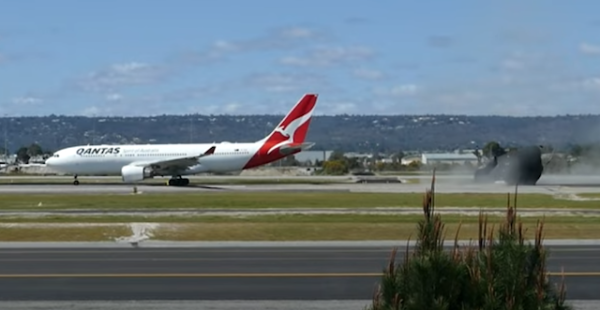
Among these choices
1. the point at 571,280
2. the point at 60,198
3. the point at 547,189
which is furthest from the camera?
the point at 547,189

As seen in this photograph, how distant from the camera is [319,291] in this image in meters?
19.1

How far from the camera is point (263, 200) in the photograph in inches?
2085

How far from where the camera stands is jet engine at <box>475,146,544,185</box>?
69000mm

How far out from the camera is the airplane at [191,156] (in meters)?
71.9

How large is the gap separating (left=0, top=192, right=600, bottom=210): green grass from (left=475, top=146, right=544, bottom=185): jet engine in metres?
12.8

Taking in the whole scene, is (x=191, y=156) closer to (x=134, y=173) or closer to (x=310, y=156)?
(x=134, y=173)

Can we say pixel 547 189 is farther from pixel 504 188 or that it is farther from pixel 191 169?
pixel 191 169

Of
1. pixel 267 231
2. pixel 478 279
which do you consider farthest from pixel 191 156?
pixel 478 279

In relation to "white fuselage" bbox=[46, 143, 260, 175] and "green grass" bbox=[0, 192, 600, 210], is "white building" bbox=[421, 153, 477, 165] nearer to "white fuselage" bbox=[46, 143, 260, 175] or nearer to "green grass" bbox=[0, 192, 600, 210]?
"white fuselage" bbox=[46, 143, 260, 175]

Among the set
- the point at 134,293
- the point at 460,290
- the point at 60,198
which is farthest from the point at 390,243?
the point at 60,198

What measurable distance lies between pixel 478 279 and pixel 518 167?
60.7 meters

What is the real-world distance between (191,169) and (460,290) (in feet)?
206

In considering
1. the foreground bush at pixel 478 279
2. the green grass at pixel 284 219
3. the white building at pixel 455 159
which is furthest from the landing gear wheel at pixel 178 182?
the foreground bush at pixel 478 279

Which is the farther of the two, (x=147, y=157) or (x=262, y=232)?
(x=147, y=157)
